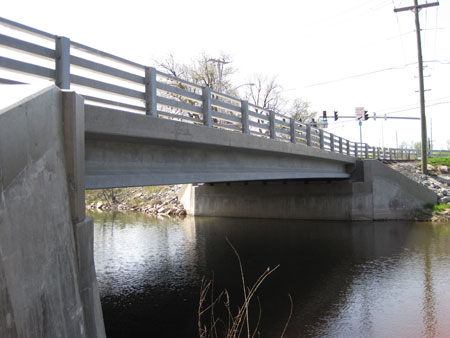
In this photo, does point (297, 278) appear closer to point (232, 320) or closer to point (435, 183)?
point (232, 320)

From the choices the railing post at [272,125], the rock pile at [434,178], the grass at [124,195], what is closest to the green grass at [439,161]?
the rock pile at [434,178]

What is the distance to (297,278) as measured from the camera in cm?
1184

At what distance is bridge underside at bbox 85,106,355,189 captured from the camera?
6.49 meters

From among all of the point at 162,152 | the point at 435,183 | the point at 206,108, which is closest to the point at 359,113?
the point at 435,183

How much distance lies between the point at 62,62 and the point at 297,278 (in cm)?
915

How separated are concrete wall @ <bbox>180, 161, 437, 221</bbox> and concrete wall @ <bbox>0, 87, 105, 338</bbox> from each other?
21.3 meters

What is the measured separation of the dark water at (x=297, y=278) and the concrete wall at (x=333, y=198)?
2530 mm

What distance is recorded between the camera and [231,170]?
11461mm

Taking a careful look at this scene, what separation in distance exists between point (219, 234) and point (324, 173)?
647 cm

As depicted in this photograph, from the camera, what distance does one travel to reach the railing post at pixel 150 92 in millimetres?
7723

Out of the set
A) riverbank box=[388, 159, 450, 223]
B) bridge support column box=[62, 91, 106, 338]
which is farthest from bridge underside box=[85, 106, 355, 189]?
riverbank box=[388, 159, 450, 223]

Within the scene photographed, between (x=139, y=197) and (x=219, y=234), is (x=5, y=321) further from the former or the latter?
(x=139, y=197)

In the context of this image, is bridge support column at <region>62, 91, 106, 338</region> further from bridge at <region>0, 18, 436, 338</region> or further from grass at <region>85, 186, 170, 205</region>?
grass at <region>85, 186, 170, 205</region>

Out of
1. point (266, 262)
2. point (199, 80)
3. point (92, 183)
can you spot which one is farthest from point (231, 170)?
point (199, 80)
